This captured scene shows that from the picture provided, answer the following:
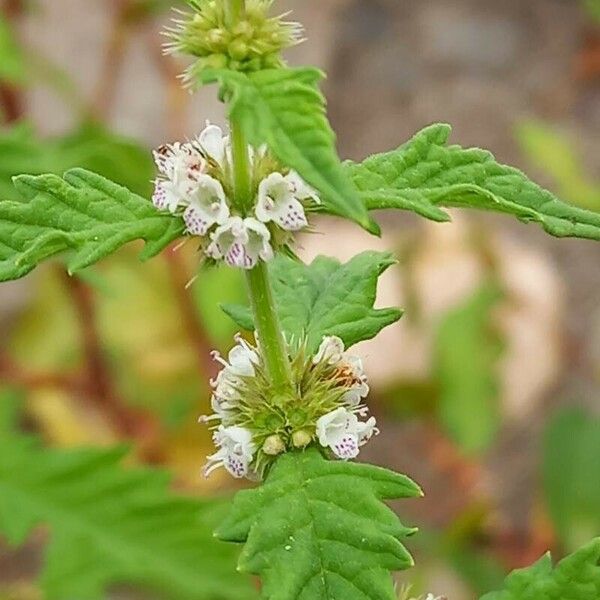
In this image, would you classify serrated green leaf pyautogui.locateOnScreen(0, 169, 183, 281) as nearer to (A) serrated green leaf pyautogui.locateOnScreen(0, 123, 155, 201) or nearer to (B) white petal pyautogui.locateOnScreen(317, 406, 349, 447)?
(B) white petal pyautogui.locateOnScreen(317, 406, 349, 447)

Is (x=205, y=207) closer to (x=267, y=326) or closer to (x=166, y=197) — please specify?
(x=166, y=197)

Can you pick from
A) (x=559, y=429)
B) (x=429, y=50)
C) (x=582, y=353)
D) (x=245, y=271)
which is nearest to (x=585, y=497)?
(x=559, y=429)

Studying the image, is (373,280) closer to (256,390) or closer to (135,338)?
(256,390)

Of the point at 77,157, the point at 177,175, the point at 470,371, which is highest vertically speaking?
the point at 470,371

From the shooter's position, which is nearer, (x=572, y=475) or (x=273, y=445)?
(x=273, y=445)

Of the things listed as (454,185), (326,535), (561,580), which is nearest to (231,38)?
→ (454,185)

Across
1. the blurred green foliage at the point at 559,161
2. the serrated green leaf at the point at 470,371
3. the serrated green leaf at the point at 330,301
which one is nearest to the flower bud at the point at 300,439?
the serrated green leaf at the point at 330,301

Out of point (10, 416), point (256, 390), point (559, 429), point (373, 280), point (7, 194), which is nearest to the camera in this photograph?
point (256, 390)
